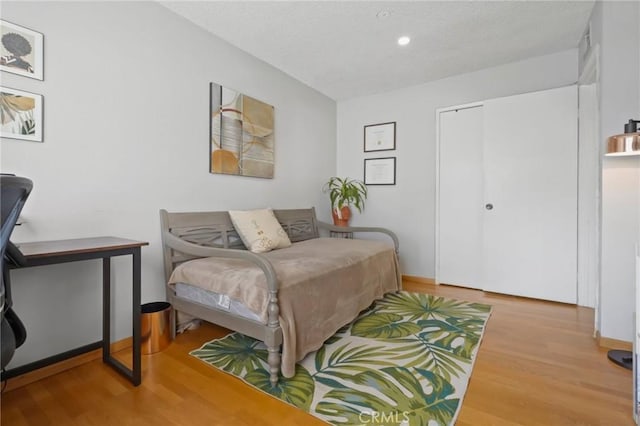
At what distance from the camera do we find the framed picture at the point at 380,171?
3.83 metres

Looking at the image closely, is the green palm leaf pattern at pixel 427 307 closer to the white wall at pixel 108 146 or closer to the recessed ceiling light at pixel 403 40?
the white wall at pixel 108 146

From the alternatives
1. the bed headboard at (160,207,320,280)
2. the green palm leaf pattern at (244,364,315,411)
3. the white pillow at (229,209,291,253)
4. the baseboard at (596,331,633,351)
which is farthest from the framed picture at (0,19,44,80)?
the baseboard at (596,331,633,351)

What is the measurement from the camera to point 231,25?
8.00 feet

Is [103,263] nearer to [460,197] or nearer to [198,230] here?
[198,230]

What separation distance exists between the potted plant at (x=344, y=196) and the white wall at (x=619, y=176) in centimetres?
239

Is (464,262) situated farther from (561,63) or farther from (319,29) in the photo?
(319,29)

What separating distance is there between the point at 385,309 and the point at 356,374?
110 centimetres

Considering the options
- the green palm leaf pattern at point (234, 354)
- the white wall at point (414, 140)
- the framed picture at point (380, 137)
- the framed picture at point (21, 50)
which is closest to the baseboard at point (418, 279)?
the white wall at point (414, 140)

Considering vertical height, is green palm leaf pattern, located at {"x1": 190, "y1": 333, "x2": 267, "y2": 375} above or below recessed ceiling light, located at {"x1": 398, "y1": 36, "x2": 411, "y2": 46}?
below

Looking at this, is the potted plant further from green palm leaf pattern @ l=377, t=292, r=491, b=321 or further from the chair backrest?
the chair backrest

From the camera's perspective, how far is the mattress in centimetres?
174

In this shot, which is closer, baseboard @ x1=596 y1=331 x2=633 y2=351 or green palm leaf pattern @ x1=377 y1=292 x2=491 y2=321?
baseboard @ x1=596 y1=331 x2=633 y2=351

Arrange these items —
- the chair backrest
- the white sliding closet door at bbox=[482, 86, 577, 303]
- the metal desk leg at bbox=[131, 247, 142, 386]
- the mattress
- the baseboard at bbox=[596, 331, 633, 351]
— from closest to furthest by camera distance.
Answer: the chair backrest, the metal desk leg at bbox=[131, 247, 142, 386], the mattress, the baseboard at bbox=[596, 331, 633, 351], the white sliding closet door at bbox=[482, 86, 577, 303]

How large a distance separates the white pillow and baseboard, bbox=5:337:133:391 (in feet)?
3.62
